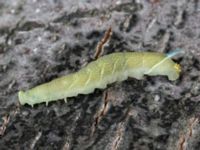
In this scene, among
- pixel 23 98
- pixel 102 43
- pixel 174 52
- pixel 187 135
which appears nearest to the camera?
pixel 187 135

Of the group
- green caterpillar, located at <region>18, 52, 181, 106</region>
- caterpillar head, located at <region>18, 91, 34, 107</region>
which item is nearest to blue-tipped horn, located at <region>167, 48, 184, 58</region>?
green caterpillar, located at <region>18, 52, 181, 106</region>

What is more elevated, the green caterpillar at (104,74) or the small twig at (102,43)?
the green caterpillar at (104,74)

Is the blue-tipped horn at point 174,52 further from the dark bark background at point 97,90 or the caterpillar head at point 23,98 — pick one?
the caterpillar head at point 23,98

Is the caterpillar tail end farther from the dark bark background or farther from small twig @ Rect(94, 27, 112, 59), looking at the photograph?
small twig @ Rect(94, 27, 112, 59)

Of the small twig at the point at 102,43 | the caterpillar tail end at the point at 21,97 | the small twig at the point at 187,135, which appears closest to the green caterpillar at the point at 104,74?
the caterpillar tail end at the point at 21,97

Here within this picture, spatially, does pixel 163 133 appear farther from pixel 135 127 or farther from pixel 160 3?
pixel 160 3

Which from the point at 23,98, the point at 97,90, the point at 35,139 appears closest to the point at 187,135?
the point at 97,90

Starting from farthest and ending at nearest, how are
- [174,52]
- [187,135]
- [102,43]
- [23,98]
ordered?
[102,43] → [174,52] → [23,98] → [187,135]

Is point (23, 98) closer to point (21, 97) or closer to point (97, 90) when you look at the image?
point (21, 97)
